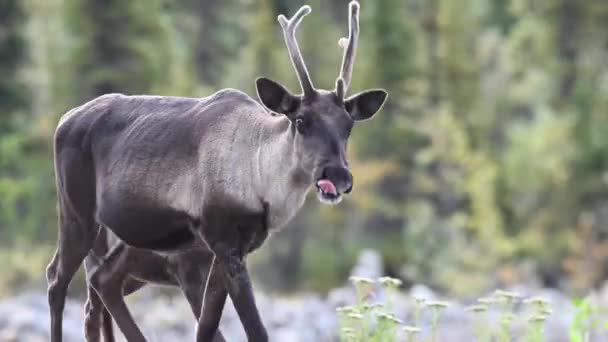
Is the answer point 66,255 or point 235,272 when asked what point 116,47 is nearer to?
point 66,255

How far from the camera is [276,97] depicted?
7.52 metres

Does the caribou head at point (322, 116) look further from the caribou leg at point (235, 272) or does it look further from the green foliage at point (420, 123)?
the green foliage at point (420, 123)

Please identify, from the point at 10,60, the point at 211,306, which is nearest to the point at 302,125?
the point at 211,306

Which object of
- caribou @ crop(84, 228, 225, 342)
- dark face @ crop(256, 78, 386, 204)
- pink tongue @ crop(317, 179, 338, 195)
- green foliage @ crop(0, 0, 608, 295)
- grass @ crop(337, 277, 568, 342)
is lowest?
grass @ crop(337, 277, 568, 342)

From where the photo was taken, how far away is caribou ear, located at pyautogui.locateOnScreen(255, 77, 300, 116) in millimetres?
7504

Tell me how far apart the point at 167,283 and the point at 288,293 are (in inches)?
1149

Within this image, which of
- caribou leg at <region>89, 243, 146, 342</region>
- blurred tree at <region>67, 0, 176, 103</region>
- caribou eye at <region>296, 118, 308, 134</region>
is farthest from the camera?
blurred tree at <region>67, 0, 176, 103</region>

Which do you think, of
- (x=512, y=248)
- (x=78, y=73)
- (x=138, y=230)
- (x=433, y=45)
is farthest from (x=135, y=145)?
(x=433, y=45)

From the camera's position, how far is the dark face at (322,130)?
716 cm

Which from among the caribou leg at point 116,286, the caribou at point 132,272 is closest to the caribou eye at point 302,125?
the caribou at point 132,272

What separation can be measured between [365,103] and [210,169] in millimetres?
941

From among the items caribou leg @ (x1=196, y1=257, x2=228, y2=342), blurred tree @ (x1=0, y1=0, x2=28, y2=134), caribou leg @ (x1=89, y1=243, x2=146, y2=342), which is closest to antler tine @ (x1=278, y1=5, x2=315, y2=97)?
caribou leg @ (x1=196, y1=257, x2=228, y2=342)

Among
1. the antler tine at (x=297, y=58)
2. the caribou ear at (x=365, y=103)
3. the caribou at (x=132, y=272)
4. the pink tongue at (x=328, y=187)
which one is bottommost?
the caribou at (x=132, y=272)

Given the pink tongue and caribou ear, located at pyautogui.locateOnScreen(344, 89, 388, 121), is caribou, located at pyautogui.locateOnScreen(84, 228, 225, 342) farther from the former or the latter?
the pink tongue
